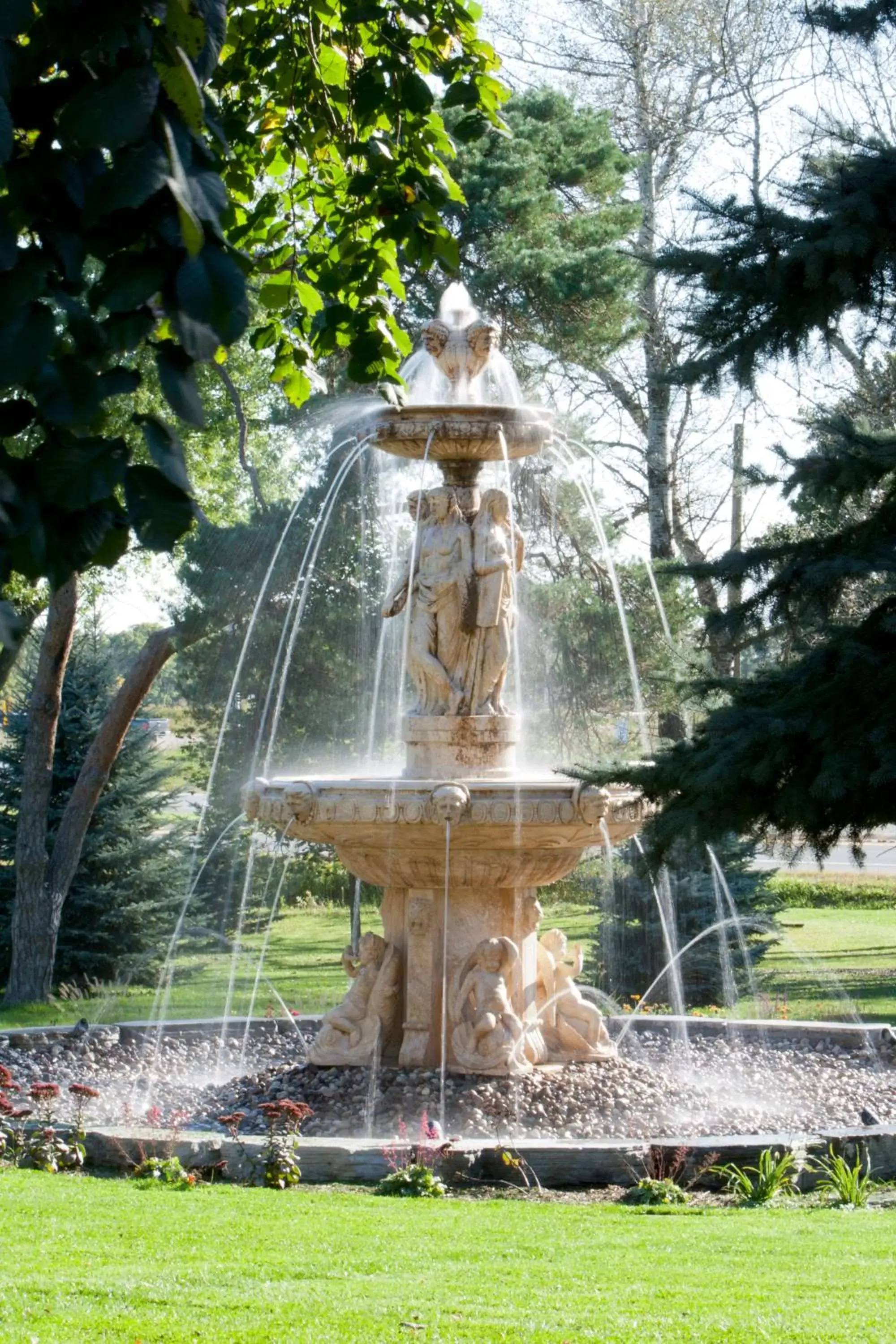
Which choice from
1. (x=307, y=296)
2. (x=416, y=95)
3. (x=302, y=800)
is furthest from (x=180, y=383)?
(x=302, y=800)

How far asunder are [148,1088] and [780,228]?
744 cm

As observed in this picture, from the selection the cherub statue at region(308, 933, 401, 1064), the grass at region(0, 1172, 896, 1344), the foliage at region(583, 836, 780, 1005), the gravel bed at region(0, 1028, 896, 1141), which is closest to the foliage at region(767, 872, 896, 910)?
the foliage at region(583, 836, 780, 1005)

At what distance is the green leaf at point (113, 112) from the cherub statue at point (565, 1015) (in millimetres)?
7834

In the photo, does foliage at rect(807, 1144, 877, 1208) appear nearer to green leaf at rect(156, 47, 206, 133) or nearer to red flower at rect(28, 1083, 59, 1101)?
A: red flower at rect(28, 1083, 59, 1101)

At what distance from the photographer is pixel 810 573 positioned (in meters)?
4.81

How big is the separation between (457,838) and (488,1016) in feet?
3.54

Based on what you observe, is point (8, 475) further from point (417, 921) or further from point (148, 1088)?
point (148, 1088)

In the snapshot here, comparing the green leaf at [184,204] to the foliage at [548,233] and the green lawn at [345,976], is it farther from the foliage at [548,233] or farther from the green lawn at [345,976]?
the foliage at [548,233]

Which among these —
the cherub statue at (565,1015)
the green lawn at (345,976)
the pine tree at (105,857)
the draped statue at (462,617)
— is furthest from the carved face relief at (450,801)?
the pine tree at (105,857)

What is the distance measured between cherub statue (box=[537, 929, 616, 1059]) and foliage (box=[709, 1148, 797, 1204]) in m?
2.19

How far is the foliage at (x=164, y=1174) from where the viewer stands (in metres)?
7.60

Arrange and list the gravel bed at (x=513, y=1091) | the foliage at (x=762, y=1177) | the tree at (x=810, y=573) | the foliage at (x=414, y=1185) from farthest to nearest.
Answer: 1. the gravel bed at (x=513, y=1091)
2. the foliage at (x=762, y=1177)
3. the foliage at (x=414, y=1185)
4. the tree at (x=810, y=573)

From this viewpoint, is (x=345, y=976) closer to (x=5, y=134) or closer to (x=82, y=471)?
(x=82, y=471)

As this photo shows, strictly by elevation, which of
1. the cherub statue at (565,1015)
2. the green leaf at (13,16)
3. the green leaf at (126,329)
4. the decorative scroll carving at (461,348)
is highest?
the decorative scroll carving at (461,348)
